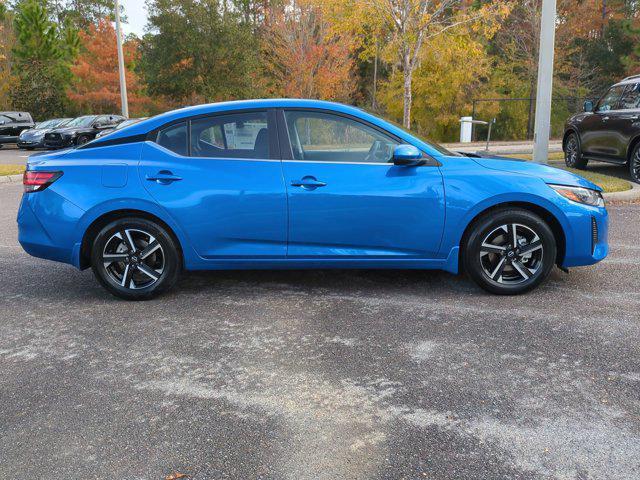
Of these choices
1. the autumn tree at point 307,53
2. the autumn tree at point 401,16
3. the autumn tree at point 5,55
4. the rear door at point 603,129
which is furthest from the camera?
the autumn tree at point 5,55

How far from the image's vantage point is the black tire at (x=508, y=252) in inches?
198

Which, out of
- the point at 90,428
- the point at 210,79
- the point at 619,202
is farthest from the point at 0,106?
the point at 90,428

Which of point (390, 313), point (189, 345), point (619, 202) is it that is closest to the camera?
point (189, 345)

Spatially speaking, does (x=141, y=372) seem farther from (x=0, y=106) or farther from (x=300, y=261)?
(x=0, y=106)

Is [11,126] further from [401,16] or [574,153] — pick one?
[574,153]

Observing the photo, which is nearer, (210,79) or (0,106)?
(210,79)

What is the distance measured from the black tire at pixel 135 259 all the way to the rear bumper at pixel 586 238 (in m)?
3.18

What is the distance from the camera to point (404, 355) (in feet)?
13.1

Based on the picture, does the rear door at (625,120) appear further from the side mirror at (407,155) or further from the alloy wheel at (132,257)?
the alloy wheel at (132,257)

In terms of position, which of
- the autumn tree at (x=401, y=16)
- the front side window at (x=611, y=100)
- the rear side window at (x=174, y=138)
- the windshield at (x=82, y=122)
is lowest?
the rear side window at (x=174, y=138)

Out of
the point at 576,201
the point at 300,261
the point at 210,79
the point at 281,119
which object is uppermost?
the point at 210,79

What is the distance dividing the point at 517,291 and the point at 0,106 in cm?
4418

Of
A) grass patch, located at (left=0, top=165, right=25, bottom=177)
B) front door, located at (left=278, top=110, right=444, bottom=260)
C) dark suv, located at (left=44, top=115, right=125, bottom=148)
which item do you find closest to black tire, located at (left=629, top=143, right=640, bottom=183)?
front door, located at (left=278, top=110, right=444, bottom=260)

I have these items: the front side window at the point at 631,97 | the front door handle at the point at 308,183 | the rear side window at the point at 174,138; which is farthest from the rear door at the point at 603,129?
the rear side window at the point at 174,138
